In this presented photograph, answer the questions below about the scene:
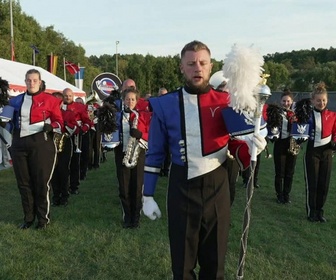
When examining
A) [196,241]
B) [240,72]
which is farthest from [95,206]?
[240,72]

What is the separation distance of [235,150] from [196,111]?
39 cm

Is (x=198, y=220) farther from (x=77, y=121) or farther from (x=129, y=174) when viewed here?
(x=77, y=121)

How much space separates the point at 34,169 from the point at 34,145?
1.10 feet

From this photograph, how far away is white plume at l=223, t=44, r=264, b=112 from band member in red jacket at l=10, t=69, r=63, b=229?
141 inches

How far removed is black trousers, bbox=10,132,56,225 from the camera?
18.5 ft

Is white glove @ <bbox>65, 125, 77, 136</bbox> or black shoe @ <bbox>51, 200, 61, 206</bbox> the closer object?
black shoe @ <bbox>51, 200, 61, 206</bbox>

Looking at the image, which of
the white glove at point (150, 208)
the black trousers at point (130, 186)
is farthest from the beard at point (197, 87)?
the black trousers at point (130, 186)

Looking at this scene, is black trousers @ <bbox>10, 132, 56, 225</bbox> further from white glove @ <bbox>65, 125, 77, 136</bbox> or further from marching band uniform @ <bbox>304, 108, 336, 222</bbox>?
marching band uniform @ <bbox>304, 108, 336, 222</bbox>

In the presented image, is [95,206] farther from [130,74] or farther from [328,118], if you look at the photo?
[130,74]

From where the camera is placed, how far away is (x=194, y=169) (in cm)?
283

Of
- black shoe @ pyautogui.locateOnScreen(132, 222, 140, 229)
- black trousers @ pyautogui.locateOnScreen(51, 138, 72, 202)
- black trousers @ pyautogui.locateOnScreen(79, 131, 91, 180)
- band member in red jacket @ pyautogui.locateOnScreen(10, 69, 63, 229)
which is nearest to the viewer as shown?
band member in red jacket @ pyautogui.locateOnScreen(10, 69, 63, 229)

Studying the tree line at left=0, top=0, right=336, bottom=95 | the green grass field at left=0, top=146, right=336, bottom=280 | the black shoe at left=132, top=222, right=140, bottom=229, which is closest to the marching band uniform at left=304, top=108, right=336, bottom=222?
the green grass field at left=0, top=146, right=336, bottom=280

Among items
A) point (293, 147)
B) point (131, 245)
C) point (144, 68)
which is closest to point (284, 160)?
point (293, 147)

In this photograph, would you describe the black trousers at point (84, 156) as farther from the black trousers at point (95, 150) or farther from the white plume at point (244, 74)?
the white plume at point (244, 74)
